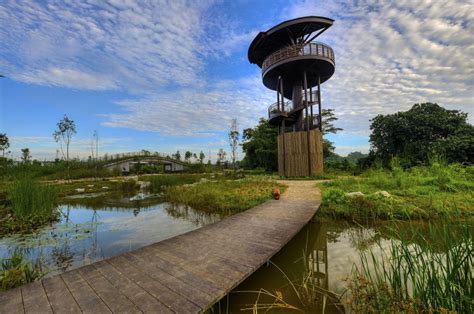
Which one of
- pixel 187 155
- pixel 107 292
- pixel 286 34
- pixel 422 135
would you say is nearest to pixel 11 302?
pixel 107 292

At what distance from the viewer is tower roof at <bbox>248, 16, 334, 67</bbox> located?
44.8 ft

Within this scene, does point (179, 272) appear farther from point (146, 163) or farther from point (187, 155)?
point (187, 155)

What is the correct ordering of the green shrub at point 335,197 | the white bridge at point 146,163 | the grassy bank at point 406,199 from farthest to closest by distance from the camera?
the white bridge at point 146,163 → the green shrub at point 335,197 → the grassy bank at point 406,199

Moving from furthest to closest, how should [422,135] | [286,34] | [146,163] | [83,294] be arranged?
[146,163]
[422,135]
[286,34]
[83,294]

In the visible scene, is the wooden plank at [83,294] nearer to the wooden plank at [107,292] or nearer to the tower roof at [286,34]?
the wooden plank at [107,292]

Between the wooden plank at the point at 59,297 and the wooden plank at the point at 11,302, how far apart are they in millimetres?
219

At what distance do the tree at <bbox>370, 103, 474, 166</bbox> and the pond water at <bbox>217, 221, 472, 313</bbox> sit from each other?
54.3ft

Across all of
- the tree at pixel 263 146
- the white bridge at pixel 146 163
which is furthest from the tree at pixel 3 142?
the tree at pixel 263 146

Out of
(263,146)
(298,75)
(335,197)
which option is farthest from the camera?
(263,146)

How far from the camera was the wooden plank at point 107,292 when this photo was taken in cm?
213

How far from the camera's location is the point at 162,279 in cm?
267

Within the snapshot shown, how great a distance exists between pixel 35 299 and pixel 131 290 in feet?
3.18

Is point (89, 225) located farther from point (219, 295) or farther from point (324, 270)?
point (324, 270)

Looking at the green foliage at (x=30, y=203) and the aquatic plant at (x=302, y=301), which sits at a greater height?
the green foliage at (x=30, y=203)
